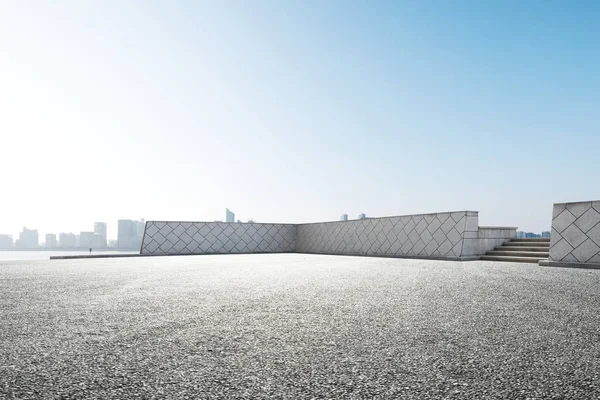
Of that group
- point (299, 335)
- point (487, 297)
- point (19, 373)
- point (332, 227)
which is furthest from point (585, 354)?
point (332, 227)

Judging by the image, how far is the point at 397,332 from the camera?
2463mm

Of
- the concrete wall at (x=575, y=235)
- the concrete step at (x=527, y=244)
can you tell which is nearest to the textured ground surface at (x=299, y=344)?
the concrete wall at (x=575, y=235)

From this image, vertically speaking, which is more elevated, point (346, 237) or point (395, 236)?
point (395, 236)

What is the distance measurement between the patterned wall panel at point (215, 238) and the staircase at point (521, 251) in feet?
30.4

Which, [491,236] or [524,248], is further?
[491,236]

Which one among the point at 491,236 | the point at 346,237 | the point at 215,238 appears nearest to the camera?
the point at 491,236

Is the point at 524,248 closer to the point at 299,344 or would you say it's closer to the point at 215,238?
the point at 299,344

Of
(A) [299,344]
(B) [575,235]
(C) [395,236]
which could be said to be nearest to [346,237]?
(C) [395,236]

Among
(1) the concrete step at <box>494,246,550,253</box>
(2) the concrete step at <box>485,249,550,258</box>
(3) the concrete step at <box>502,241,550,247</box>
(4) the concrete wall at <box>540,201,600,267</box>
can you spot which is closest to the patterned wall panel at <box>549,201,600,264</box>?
(4) the concrete wall at <box>540,201,600,267</box>

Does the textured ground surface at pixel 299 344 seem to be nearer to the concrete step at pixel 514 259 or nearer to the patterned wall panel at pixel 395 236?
the concrete step at pixel 514 259

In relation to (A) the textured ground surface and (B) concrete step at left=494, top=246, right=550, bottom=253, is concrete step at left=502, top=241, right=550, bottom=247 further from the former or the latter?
(A) the textured ground surface

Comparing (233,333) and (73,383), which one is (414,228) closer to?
(233,333)

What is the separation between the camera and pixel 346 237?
1501 cm

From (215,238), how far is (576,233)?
11902 mm
